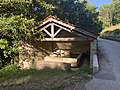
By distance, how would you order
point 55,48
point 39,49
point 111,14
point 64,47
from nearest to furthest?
point 39,49, point 64,47, point 55,48, point 111,14

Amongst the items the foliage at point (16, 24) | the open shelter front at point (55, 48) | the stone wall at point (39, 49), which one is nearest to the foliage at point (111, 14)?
the stone wall at point (39, 49)

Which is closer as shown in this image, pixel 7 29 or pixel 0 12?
pixel 7 29

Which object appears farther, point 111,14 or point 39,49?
point 111,14

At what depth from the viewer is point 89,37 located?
14.7 metres

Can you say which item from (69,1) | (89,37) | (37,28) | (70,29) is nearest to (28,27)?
(37,28)

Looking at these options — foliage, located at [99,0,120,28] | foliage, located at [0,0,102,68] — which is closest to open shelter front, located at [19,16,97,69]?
foliage, located at [0,0,102,68]

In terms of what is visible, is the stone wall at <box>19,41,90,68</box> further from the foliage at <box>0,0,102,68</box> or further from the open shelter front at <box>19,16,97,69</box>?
the foliage at <box>0,0,102,68</box>

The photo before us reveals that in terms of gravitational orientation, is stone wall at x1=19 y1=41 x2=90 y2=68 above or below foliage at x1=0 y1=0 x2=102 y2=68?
below

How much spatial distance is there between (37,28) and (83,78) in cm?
705

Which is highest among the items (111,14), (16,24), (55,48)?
(111,14)

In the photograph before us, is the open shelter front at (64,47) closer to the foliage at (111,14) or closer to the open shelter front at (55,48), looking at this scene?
the open shelter front at (55,48)

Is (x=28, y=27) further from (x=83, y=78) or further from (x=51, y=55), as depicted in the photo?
(x=83, y=78)

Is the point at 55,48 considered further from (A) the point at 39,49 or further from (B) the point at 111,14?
(B) the point at 111,14

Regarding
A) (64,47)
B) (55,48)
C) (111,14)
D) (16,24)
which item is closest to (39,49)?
(55,48)
